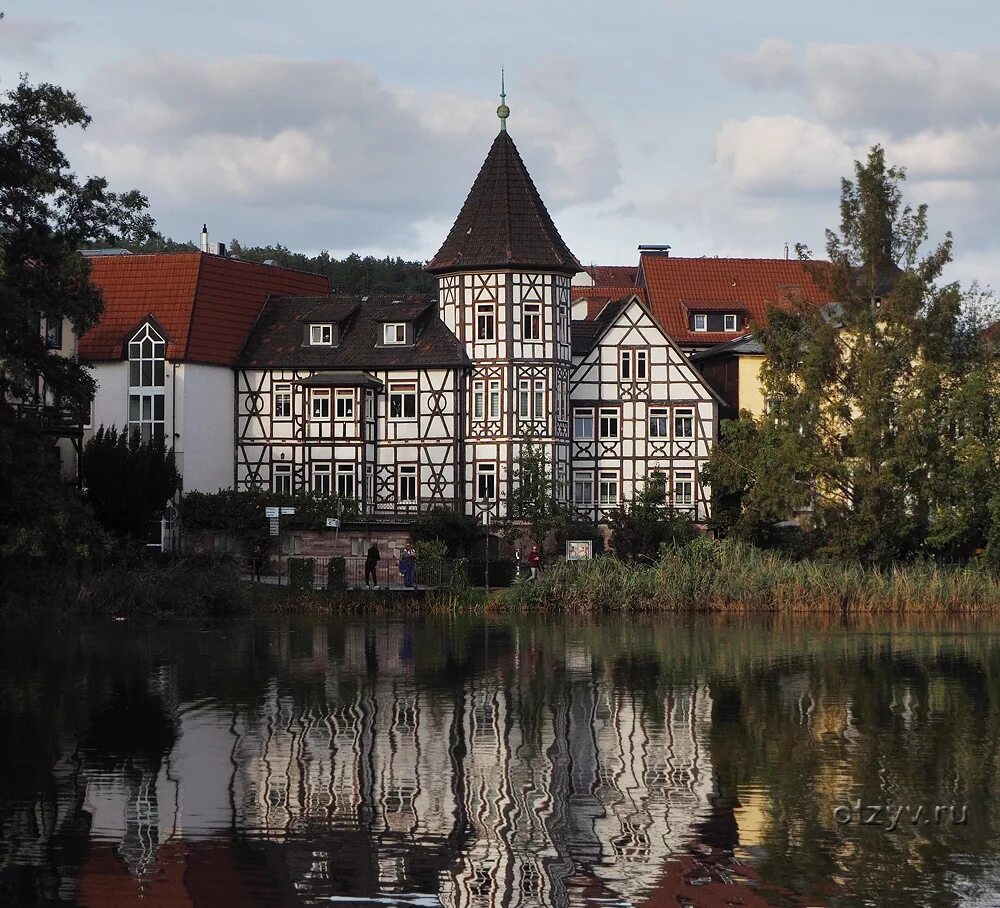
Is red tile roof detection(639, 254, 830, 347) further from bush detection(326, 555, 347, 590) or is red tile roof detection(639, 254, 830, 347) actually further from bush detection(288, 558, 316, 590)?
bush detection(288, 558, 316, 590)

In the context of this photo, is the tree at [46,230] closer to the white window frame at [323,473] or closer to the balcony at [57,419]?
the balcony at [57,419]

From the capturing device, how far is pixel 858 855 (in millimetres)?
15562

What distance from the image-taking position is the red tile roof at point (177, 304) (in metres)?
65.0

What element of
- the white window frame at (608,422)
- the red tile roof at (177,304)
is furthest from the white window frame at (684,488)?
the red tile roof at (177,304)

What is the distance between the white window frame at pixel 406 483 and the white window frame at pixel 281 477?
3936 millimetres

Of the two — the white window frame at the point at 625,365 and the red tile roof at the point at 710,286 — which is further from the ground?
the red tile roof at the point at 710,286

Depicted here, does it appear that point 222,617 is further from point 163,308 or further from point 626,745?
point 626,745

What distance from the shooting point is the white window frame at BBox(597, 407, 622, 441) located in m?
69.4

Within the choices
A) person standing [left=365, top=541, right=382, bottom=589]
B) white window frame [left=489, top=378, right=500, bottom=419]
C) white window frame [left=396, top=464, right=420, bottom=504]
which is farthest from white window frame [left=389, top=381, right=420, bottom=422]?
person standing [left=365, top=541, right=382, bottom=589]

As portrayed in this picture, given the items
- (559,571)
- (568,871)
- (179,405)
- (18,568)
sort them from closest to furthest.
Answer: (568,871), (18,568), (559,571), (179,405)

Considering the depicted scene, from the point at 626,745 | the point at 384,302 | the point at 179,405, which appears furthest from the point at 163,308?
the point at 626,745

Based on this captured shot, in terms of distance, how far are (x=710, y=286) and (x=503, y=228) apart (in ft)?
59.2

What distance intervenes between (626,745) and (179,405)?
44.3 m

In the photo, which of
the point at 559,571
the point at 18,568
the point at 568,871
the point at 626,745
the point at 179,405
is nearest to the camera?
the point at 568,871
